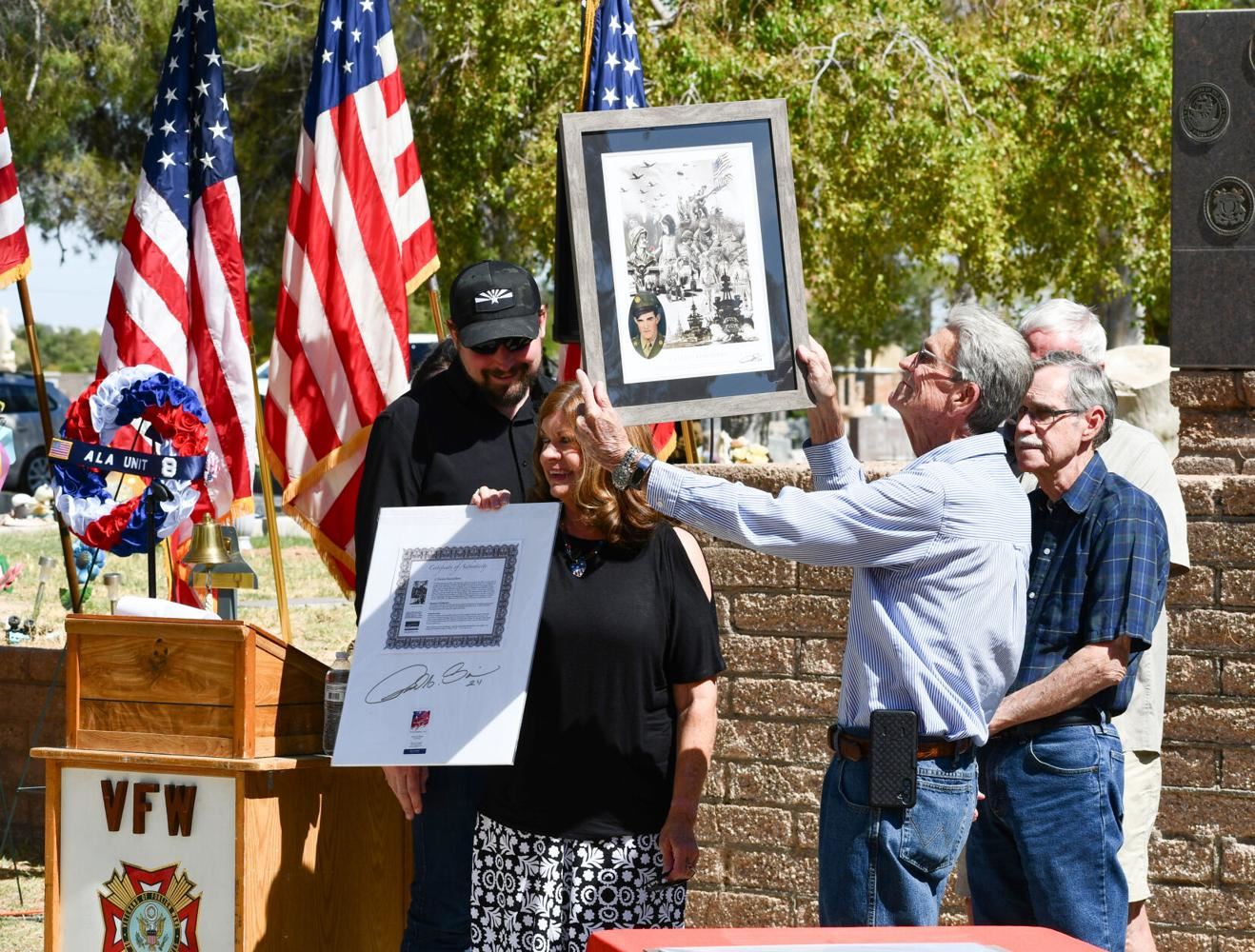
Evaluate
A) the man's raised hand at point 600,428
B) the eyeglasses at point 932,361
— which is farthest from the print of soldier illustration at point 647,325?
the eyeglasses at point 932,361

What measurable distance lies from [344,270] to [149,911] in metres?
2.84

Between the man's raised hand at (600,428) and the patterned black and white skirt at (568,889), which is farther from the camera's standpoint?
the patterned black and white skirt at (568,889)

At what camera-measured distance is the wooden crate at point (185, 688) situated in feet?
15.1

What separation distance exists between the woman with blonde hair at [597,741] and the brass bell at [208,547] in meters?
1.56

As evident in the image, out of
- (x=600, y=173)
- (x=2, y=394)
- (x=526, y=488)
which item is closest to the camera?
(x=600, y=173)

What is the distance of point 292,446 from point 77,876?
2.21 metres

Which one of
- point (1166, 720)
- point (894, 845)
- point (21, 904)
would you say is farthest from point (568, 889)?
point (21, 904)

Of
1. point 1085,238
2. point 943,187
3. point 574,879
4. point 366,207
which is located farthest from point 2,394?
point 574,879

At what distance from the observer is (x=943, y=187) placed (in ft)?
56.4

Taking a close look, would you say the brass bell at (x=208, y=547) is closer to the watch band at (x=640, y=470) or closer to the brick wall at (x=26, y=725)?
the watch band at (x=640, y=470)

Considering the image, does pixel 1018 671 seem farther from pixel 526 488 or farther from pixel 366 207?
pixel 366 207

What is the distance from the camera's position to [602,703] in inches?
154

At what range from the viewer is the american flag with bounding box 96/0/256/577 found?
6.67m
